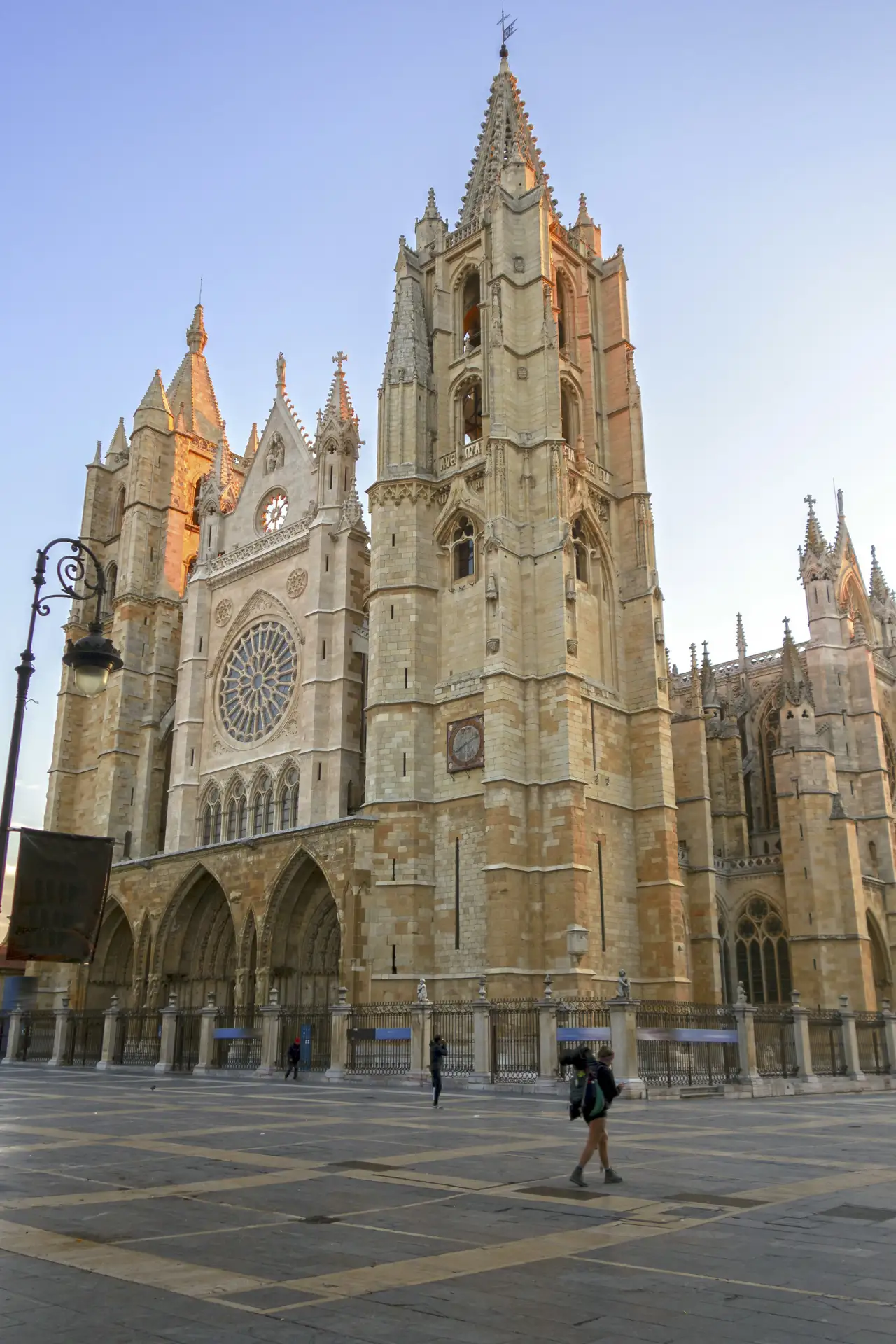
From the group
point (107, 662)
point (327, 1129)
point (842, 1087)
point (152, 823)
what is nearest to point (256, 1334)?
point (107, 662)

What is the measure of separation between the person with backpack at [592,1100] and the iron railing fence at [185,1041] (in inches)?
872

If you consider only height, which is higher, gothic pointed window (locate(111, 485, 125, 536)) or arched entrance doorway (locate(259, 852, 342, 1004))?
gothic pointed window (locate(111, 485, 125, 536))

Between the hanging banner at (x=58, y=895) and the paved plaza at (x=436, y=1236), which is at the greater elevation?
the hanging banner at (x=58, y=895)

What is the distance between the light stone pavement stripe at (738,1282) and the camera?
552 cm

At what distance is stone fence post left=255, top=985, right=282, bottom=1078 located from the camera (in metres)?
26.5

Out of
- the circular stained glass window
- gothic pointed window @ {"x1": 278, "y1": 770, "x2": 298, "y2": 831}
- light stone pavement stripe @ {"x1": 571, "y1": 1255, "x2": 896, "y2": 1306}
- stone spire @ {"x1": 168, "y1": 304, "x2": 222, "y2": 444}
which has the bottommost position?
light stone pavement stripe @ {"x1": 571, "y1": 1255, "x2": 896, "y2": 1306}

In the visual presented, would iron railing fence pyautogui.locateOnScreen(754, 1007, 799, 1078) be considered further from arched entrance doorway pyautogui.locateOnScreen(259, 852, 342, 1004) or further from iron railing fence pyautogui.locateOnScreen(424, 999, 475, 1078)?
arched entrance doorway pyautogui.locateOnScreen(259, 852, 342, 1004)

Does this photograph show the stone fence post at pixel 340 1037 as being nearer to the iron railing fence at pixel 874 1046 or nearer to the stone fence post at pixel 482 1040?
the stone fence post at pixel 482 1040

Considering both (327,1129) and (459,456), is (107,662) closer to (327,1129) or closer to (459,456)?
(327,1129)

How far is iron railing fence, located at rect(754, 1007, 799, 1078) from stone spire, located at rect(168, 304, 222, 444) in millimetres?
34216

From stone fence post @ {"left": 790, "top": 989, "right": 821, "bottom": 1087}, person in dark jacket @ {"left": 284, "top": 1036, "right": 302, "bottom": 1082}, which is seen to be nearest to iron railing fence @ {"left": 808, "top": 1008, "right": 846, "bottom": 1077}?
stone fence post @ {"left": 790, "top": 989, "right": 821, "bottom": 1087}

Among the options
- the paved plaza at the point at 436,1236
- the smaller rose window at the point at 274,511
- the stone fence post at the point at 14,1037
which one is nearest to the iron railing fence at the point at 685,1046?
the paved plaza at the point at 436,1236

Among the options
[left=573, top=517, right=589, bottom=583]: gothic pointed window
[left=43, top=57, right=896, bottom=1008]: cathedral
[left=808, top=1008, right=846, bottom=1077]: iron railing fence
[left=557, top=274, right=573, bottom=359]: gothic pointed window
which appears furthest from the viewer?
[left=557, top=274, right=573, bottom=359]: gothic pointed window

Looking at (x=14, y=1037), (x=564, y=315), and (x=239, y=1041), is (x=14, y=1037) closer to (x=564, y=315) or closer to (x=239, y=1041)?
(x=239, y=1041)
